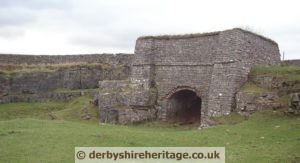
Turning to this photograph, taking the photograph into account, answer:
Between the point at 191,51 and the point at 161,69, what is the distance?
2.21 meters

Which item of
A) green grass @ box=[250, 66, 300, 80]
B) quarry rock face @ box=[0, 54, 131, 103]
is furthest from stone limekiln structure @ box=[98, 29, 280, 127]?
quarry rock face @ box=[0, 54, 131, 103]

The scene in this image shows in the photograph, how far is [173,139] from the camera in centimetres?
1812

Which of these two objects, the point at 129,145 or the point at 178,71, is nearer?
the point at 129,145

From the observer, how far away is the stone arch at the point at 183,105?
27188 mm

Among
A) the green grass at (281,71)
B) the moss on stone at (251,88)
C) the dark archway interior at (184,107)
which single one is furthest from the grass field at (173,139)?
the dark archway interior at (184,107)

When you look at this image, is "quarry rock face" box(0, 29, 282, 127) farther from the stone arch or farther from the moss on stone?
the moss on stone

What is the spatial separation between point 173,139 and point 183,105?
10557 millimetres

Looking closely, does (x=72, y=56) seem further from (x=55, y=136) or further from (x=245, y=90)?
(x=55, y=136)

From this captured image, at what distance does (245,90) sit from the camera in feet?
78.3

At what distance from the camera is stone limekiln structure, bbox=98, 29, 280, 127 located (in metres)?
24.5

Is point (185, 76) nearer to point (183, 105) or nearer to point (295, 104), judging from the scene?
point (183, 105)

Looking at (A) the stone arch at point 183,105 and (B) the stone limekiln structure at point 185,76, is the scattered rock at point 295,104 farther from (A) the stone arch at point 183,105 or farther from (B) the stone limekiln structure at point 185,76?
(A) the stone arch at point 183,105

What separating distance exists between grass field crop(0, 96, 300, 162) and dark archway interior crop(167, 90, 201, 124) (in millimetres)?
4576

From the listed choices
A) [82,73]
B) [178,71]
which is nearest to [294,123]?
[178,71]
